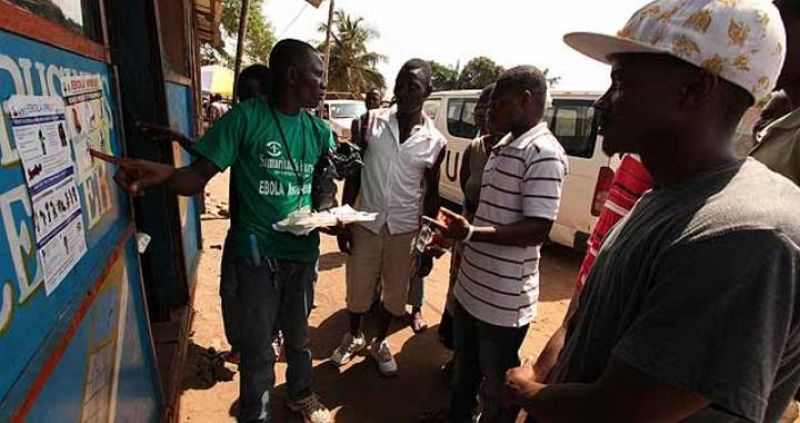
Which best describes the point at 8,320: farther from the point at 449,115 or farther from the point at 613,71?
the point at 449,115

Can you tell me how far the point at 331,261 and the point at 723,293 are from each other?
453 centimetres

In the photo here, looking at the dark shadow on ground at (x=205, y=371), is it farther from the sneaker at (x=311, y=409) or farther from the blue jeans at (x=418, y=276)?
the blue jeans at (x=418, y=276)

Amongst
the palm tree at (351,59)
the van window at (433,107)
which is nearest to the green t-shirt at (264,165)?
the van window at (433,107)

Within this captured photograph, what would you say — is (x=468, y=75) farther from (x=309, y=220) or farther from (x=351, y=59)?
(x=309, y=220)

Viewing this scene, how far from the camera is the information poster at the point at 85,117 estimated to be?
1.15 metres

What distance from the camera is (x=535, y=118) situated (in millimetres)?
1946

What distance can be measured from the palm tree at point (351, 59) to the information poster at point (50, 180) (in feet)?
94.3

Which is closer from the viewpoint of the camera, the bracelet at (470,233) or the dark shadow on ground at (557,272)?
the bracelet at (470,233)

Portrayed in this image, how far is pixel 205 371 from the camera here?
9.23ft

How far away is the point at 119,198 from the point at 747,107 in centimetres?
185

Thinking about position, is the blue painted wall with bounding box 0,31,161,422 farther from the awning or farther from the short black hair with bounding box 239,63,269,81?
the awning

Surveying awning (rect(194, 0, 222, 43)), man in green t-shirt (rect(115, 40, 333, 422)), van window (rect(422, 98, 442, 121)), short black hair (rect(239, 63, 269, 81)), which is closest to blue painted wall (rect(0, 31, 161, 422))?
man in green t-shirt (rect(115, 40, 333, 422))

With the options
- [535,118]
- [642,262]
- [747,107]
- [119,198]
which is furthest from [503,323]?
[119,198]

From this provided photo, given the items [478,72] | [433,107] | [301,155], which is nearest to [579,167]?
[433,107]
